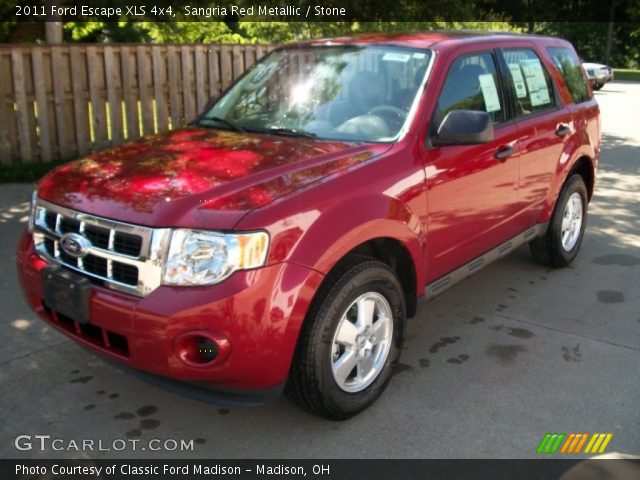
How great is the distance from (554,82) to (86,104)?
6263mm

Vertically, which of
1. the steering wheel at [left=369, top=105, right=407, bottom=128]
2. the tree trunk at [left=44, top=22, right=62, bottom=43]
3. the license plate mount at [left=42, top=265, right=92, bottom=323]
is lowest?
the license plate mount at [left=42, top=265, right=92, bottom=323]

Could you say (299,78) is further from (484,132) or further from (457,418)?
(457,418)

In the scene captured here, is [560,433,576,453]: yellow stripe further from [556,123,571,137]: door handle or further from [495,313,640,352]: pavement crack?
[556,123,571,137]: door handle

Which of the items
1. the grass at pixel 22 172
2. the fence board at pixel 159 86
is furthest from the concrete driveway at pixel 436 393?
the fence board at pixel 159 86

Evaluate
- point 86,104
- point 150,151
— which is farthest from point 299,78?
point 86,104

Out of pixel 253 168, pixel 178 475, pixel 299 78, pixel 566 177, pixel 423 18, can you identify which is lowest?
pixel 178 475

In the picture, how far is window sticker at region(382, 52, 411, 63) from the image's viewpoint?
13.6 feet

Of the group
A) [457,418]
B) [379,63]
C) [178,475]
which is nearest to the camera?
[178,475]

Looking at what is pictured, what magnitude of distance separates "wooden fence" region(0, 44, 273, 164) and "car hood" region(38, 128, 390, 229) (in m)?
5.22

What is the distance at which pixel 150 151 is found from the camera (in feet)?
12.4

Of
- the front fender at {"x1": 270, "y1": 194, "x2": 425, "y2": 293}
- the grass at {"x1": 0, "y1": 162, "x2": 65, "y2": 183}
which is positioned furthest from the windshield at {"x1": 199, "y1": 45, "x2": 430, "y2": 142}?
the grass at {"x1": 0, "y1": 162, "x2": 65, "y2": 183}

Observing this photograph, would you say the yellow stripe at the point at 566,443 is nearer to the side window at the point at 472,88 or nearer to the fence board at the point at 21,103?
the side window at the point at 472,88

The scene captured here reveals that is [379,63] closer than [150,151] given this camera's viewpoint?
No

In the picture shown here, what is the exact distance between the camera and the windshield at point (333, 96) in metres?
3.92
